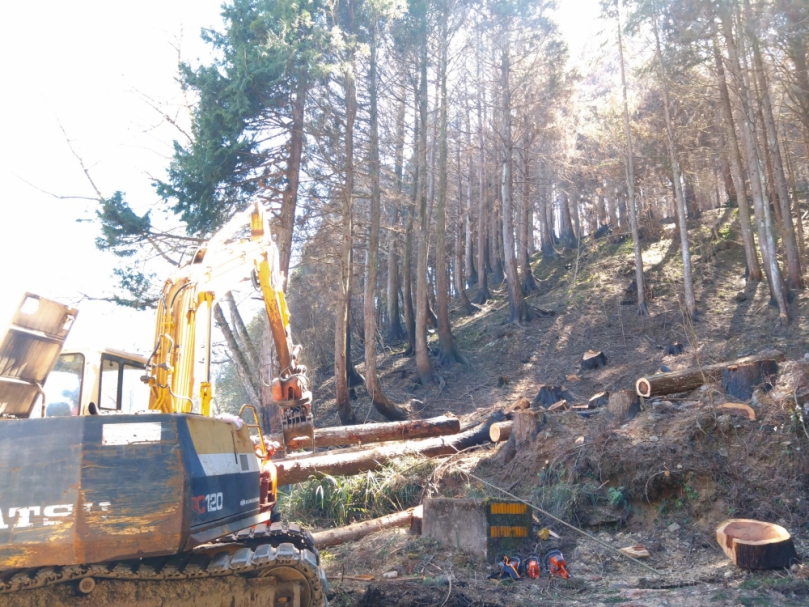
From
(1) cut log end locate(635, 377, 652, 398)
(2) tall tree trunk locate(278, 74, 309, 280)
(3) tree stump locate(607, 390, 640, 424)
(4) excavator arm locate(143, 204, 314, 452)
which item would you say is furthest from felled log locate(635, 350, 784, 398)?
(2) tall tree trunk locate(278, 74, 309, 280)

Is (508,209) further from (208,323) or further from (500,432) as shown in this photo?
(208,323)

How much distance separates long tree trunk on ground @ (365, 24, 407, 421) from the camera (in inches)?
684

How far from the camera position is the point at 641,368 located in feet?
54.2

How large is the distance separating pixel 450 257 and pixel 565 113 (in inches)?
564

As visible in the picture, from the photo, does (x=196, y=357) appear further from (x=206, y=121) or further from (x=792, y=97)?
(x=792, y=97)

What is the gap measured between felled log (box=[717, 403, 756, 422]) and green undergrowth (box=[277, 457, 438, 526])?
178 inches

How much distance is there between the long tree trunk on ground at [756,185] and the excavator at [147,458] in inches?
575

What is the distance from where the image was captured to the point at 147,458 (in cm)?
438

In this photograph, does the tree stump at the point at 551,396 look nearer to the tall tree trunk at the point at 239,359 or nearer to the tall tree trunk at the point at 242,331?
the tall tree trunk at the point at 239,359

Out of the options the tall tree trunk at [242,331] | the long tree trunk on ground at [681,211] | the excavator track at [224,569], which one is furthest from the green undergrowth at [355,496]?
the long tree trunk on ground at [681,211]

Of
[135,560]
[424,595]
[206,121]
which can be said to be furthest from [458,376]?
[135,560]

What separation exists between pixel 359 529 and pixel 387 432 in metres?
3.47

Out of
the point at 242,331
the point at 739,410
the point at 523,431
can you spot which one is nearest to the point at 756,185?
the point at 739,410

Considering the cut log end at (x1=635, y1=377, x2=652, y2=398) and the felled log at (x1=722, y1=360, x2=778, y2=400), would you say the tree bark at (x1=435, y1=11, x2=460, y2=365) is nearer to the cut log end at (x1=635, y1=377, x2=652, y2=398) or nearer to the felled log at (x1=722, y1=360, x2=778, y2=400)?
the cut log end at (x1=635, y1=377, x2=652, y2=398)
